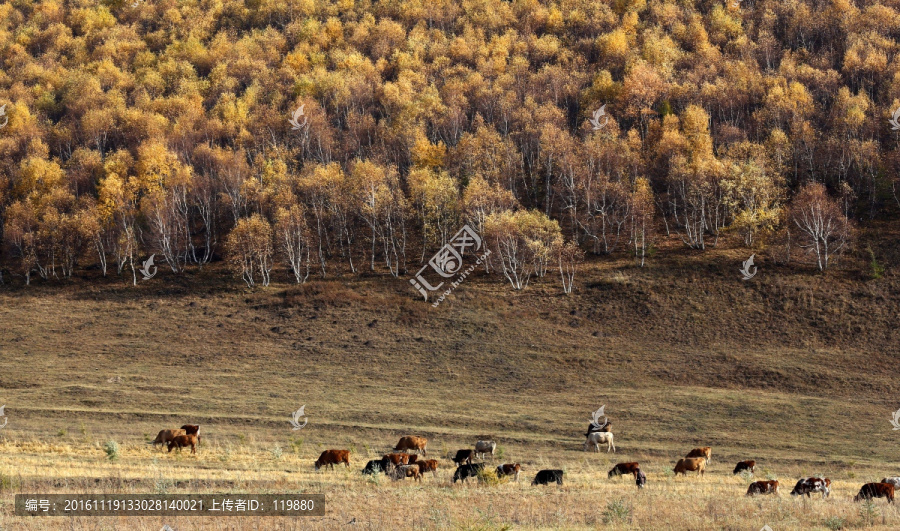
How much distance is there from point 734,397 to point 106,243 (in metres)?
75.1

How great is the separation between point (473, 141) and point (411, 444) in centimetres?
7312

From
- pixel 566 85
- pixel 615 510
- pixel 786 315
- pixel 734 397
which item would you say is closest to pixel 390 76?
pixel 566 85

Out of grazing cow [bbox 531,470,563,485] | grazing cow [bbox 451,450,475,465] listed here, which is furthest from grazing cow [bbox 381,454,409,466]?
grazing cow [bbox 531,470,563,485]

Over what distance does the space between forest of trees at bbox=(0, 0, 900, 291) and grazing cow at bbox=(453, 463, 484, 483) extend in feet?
164

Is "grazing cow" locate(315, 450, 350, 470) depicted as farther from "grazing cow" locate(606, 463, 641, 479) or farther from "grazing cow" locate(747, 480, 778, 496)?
"grazing cow" locate(747, 480, 778, 496)

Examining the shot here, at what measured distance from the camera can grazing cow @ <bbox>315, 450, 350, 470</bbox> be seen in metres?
34.1

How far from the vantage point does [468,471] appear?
31.1 metres

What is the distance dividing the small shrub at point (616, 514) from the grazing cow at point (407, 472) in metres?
9.29

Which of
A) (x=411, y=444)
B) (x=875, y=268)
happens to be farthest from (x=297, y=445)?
(x=875, y=268)

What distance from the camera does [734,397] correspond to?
56.6 metres

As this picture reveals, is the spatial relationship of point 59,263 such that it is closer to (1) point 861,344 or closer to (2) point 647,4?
(1) point 861,344

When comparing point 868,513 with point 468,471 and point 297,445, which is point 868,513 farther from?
point 297,445

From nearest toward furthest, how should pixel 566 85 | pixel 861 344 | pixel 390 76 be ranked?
pixel 861 344 → pixel 566 85 → pixel 390 76

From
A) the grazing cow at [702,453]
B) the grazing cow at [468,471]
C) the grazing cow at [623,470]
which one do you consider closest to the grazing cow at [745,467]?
the grazing cow at [702,453]
